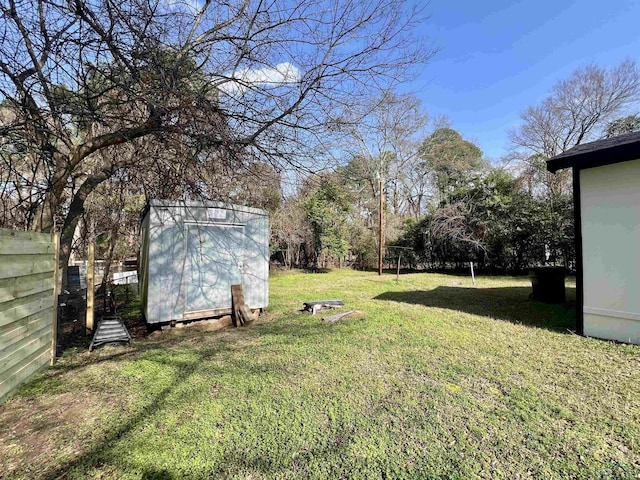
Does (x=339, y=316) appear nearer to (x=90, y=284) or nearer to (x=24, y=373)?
(x=90, y=284)

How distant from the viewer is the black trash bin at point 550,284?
5824 millimetres

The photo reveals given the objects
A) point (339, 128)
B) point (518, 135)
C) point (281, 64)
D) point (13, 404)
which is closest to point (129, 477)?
point (13, 404)

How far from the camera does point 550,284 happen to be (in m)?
5.90

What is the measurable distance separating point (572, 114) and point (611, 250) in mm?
15439

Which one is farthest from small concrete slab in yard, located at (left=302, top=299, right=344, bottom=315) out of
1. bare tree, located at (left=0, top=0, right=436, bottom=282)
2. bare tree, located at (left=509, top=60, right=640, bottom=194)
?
bare tree, located at (left=509, top=60, right=640, bottom=194)

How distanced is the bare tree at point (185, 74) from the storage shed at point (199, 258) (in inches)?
41.8

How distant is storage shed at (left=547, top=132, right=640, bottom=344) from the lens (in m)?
3.54

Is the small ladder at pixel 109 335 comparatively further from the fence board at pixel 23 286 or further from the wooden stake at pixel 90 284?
the fence board at pixel 23 286

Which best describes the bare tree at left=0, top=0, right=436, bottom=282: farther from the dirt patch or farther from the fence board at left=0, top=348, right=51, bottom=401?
the dirt patch

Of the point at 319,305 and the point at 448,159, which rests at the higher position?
the point at 448,159

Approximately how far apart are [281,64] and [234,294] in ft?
11.9

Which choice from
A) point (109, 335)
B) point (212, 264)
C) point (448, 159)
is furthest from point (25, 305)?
point (448, 159)

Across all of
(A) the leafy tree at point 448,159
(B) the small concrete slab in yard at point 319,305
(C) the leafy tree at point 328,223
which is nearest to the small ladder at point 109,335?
(B) the small concrete slab in yard at point 319,305

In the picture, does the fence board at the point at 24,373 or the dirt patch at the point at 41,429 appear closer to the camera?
the dirt patch at the point at 41,429
